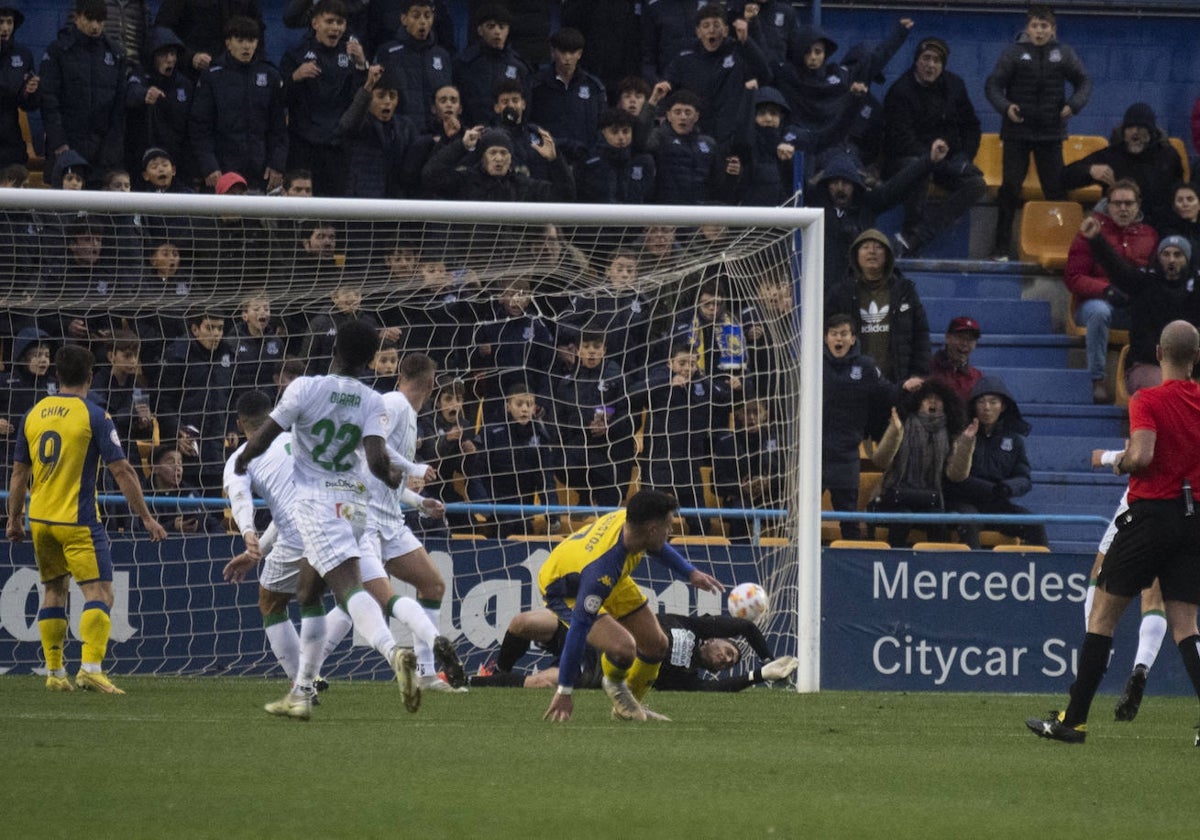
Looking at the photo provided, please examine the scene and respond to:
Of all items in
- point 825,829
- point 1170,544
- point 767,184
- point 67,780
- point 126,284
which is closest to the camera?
point 825,829

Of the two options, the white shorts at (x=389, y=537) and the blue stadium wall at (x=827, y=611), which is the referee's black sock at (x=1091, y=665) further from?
Answer: the blue stadium wall at (x=827, y=611)

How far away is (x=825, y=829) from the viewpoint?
5.07 metres

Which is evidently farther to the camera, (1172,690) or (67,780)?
(1172,690)

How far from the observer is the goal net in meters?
12.6

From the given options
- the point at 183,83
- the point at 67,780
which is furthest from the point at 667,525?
the point at 183,83

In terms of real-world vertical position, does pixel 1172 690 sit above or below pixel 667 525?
below

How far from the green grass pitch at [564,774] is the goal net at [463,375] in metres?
2.94

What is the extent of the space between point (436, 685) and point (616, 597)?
1741 mm

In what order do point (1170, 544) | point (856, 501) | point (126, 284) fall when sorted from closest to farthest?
point (1170, 544) < point (126, 284) < point (856, 501)

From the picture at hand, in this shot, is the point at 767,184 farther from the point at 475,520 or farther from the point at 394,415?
the point at 394,415

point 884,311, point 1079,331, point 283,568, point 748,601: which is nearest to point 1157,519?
point 748,601

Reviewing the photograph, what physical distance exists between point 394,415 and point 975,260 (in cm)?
936

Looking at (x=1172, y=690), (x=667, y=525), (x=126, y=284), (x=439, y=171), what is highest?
(x=439, y=171)

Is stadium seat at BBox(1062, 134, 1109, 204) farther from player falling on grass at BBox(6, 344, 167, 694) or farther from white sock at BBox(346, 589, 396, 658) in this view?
white sock at BBox(346, 589, 396, 658)
